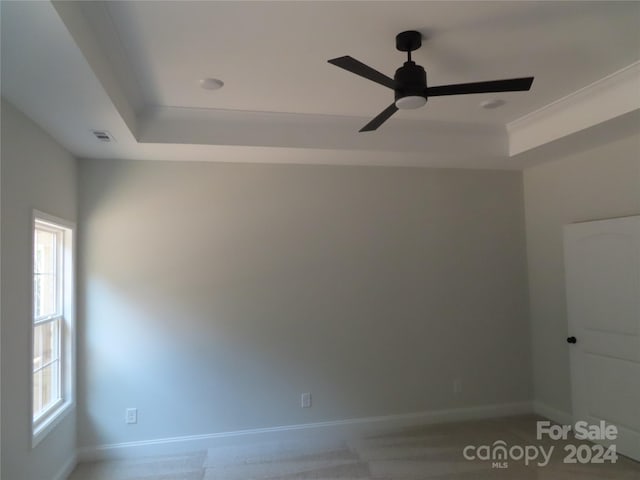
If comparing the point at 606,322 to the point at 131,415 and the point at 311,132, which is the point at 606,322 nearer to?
the point at 311,132

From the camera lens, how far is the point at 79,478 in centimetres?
314

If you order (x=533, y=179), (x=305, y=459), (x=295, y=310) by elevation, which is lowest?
(x=305, y=459)

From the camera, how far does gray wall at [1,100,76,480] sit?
2281mm

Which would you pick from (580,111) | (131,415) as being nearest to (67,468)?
(131,415)

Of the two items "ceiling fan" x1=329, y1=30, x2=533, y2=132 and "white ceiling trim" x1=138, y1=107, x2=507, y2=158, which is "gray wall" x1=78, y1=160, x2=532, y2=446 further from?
"ceiling fan" x1=329, y1=30, x2=533, y2=132

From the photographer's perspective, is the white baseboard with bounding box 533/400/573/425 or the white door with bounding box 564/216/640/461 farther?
the white baseboard with bounding box 533/400/573/425

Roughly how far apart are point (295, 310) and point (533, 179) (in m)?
2.93

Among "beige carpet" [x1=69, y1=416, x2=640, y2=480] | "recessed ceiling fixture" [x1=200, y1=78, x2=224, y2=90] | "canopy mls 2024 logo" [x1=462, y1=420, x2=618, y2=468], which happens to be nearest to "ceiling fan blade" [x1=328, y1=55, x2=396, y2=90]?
"recessed ceiling fixture" [x1=200, y1=78, x2=224, y2=90]

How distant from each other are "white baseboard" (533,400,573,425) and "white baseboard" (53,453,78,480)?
14.6 feet

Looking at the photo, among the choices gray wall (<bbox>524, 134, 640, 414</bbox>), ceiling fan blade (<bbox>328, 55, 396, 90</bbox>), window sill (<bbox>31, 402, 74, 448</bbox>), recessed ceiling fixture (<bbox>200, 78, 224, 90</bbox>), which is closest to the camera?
ceiling fan blade (<bbox>328, 55, 396, 90</bbox>)

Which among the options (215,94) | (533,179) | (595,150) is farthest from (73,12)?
(533,179)

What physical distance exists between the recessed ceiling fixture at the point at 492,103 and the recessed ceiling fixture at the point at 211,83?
2066mm

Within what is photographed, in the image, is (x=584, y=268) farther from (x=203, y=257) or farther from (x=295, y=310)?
(x=203, y=257)

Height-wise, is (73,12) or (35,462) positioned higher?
(73,12)
